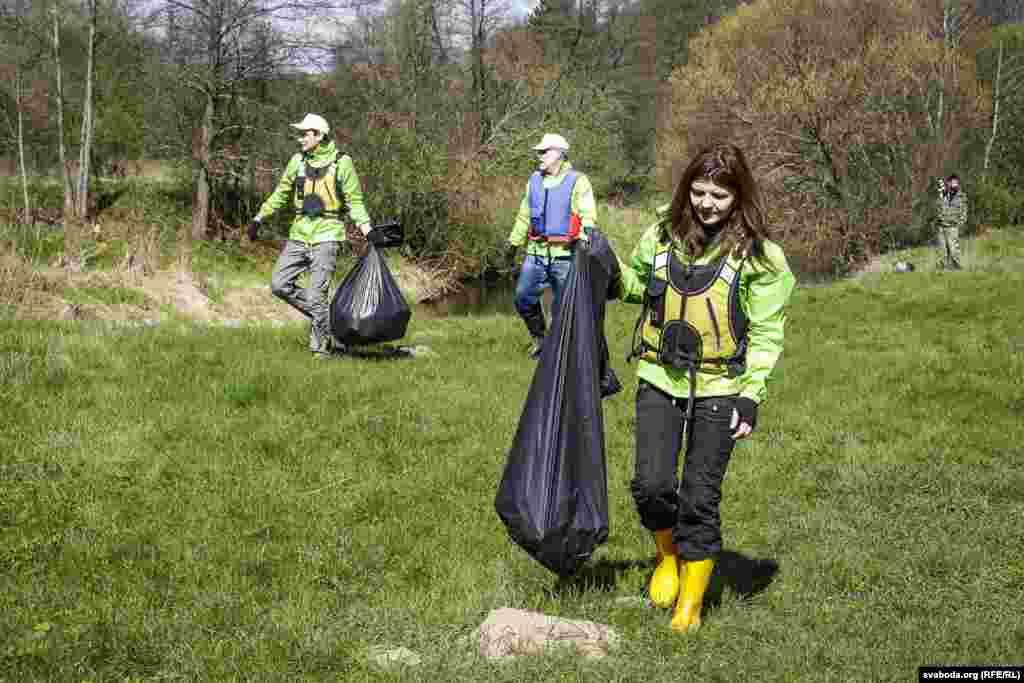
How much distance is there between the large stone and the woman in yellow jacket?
1.25ft

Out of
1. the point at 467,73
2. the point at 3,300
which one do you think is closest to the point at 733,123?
the point at 467,73

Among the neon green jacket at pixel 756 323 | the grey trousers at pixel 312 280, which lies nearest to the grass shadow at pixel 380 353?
the grey trousers at pixel 312 280

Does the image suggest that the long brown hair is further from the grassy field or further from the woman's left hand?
the grassy field

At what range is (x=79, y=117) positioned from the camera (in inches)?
922

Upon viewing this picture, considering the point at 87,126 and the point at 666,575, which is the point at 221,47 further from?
the point at 666,575

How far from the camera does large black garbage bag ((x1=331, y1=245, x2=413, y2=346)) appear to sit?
8789mm

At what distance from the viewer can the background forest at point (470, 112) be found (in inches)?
849

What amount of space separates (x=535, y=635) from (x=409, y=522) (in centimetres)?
183

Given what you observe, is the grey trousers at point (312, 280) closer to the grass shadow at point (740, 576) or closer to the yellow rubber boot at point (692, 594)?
the grass shadow at point (740, 576)

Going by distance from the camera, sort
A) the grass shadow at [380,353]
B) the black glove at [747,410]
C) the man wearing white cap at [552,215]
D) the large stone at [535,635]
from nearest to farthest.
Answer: the large stone at [535,635] < the black glove at [747,410] < the man wearing white cap at [552,215] < the grass shadow at [380,353]

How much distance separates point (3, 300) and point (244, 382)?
5956mm

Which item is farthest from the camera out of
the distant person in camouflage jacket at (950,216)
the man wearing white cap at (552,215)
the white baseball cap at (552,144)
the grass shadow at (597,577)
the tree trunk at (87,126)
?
the tree trunk at (87,126)

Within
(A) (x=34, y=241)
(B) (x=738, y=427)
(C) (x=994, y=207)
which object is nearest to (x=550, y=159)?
(B) (x=738, y=427)

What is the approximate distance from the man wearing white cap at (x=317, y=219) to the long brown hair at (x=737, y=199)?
5.33 m
